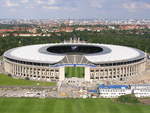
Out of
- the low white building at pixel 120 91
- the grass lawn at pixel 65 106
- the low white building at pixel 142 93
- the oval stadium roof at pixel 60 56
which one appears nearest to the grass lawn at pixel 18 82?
the oval stadium roof at pixel 60 56

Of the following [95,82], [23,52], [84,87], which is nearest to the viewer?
[84,87]

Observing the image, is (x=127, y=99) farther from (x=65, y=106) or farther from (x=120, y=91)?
(x=65, y=106)

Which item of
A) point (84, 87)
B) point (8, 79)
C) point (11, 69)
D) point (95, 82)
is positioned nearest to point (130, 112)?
point (84, 87)

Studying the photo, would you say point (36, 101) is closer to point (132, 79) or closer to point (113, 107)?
point (113, 107)

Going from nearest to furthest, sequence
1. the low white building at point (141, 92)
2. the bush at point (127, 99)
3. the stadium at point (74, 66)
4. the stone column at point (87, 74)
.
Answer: the bush at point (127, 99) < the low white building at point (141, 92) < the stone column at point (87, 74) < the stadium at point (74, 66)

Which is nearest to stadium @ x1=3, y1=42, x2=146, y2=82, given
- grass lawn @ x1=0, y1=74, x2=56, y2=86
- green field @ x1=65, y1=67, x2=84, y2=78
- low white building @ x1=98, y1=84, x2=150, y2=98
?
green field @ x1=65, y1=67, x2=84, y2=78

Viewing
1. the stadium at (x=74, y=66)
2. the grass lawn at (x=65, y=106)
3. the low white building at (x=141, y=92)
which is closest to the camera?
the grass lawn at (x=65, y=106)

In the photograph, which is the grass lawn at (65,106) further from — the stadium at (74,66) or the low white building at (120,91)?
the stadium at (74,66)
